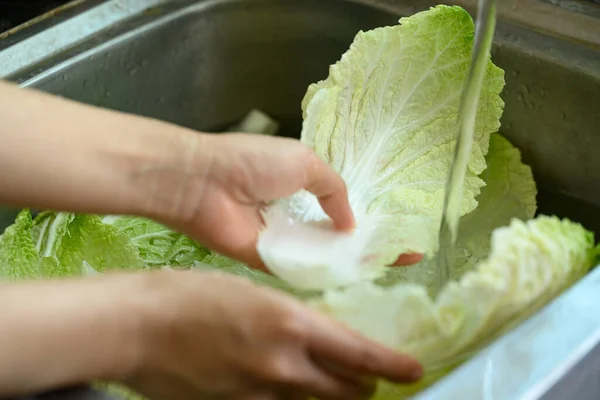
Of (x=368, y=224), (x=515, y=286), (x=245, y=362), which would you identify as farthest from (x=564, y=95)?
(x=245, y=362)

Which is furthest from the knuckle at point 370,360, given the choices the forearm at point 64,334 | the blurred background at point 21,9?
the blurred background at point 21,9

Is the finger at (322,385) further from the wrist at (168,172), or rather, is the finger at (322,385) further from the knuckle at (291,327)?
the wrist at (168,172)

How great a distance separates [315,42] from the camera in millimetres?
1066

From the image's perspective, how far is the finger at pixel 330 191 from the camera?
700mm

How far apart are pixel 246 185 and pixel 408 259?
0.56 feet

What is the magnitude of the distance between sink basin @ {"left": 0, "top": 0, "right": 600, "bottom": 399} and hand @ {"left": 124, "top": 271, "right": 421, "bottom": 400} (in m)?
0.51

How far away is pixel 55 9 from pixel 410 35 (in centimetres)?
49

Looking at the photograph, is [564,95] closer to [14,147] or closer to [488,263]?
[488,263]

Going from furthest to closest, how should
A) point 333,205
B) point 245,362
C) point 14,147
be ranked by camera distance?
1. point 333,205
2. point 14,147
3. point 245,362

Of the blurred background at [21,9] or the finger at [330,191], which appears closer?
the finger at [330,191]

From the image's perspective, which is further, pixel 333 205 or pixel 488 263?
pixel 333 205

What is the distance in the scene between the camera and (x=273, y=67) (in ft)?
3.61

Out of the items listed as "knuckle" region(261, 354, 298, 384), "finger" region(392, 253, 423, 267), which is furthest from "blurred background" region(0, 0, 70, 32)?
"knuckle" region(261, 354, 298, 384)

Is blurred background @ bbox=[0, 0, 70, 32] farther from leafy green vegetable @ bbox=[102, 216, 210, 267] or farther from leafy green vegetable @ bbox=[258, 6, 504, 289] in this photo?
leafy green vegetable @ bbox=[258, 6, 504, 289]
